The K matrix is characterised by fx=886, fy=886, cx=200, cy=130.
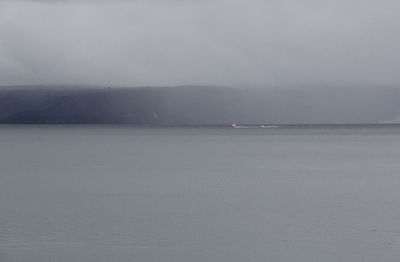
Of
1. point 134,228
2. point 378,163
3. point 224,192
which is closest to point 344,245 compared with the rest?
point 134,228

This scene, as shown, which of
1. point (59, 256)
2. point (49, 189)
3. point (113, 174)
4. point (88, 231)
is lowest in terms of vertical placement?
point (59, 256)

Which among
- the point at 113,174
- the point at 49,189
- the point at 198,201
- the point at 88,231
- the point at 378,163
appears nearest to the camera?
the point at 88,231

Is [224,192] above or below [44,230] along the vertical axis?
above

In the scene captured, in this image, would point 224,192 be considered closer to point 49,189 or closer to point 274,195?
point 274,195

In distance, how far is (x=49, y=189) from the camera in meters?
35.4

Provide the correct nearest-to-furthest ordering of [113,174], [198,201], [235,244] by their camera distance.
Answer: [235,244], [198,201], [113,174]

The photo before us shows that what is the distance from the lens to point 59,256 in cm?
1942

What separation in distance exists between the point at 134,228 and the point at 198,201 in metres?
7.33

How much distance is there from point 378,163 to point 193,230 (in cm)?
3499

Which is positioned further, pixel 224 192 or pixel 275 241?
pixel 224 192

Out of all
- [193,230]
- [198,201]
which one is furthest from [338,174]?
[193,230]

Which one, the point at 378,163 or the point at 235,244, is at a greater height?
the point at 378,163

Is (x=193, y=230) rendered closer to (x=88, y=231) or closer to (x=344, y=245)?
(x=88, y=231)

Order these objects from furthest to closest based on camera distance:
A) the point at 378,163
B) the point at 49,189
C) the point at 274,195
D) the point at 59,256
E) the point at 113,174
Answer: the point at 378,163, the point at 113,174, the point at 49,189, the point at 274,195, the point at 59,256
